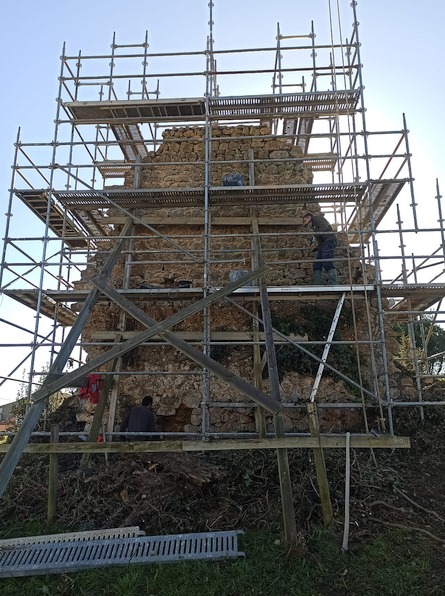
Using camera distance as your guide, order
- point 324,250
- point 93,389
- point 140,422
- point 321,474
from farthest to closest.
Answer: point 324,250 < point 93,389 < point 140,422 < point 321,474

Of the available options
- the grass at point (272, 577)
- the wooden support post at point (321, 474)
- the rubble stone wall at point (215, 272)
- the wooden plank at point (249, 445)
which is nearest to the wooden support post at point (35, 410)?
Answer: the wooden plank at point (249, 445)

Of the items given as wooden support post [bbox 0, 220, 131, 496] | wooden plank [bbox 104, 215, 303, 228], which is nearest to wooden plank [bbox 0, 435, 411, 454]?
wooden support post [bbox 0, 220, 131, 496]

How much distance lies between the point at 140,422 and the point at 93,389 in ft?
3.36

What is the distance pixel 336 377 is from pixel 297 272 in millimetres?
2161

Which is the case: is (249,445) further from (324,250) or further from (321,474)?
(324,250)

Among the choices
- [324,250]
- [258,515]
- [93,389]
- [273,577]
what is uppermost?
[324,250]

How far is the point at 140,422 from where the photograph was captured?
25.4 ft

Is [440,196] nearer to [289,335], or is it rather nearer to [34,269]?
[289,335]

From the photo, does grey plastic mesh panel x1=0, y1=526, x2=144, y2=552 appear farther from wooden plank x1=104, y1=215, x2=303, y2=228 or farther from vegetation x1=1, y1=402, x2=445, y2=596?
wooden plank x1=104, y1=215, x2=303, y2=228

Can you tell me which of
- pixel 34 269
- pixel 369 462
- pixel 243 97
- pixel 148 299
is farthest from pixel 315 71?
pixel 369 462

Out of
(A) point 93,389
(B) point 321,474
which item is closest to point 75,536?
(B) point 321,474

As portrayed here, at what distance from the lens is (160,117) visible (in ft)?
32.7

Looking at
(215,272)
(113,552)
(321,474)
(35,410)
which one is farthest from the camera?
(215,272)

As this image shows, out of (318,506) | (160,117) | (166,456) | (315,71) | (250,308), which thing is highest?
(315,71)
